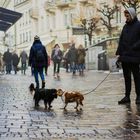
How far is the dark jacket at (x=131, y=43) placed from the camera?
11.1 metres

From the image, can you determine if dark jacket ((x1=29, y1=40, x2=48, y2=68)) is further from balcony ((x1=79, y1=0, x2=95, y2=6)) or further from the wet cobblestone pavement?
balcony ((x1=79, y1=0, x2=95, y2=6))

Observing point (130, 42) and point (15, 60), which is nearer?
point (130, 42)

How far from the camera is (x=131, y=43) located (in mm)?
11172

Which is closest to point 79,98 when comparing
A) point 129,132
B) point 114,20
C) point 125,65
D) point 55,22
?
point 125,65

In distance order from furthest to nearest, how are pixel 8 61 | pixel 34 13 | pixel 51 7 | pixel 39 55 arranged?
pixel 34 13, pixel 51 7, pixel 8 61, pixel 39 55

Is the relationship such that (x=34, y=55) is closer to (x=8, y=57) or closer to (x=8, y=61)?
(x=8, y=61)

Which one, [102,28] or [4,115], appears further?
[102,28]

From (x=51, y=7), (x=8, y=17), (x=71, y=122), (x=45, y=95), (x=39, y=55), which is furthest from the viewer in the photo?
(x=51, y=7)

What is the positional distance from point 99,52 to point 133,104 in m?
31.2

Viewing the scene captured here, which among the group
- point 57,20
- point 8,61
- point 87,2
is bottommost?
point 8,61

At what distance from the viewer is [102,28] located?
6500 cm

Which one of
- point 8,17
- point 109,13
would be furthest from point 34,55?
point 109,13

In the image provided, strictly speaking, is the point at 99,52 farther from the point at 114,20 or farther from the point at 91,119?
the point at 91,119

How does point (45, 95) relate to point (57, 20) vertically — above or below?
below
